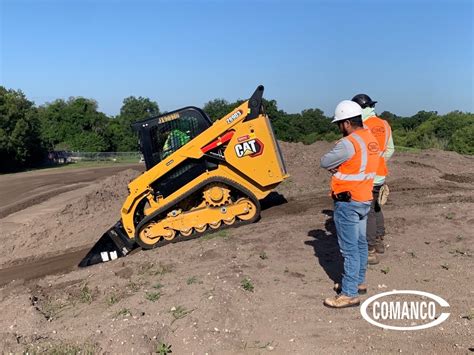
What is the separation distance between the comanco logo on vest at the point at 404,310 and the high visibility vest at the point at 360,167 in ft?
3.64

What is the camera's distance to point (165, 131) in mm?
8391

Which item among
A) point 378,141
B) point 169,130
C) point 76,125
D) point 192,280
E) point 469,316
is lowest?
point 469,316

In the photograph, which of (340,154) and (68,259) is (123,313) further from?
Result: (68,259)

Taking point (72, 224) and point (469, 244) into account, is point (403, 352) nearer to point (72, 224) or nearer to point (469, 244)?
point (469, 244)

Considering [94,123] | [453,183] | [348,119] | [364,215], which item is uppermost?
[94,123]

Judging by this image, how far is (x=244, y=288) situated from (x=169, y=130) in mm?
4041

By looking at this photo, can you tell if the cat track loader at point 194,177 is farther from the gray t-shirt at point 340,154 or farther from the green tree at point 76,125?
the green tree at point 76,125

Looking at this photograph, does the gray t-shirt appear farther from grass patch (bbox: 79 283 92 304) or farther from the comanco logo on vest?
grass patch (bbox: 79 283 92 304)

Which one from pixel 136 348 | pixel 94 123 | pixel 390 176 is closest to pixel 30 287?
pixel 136 348

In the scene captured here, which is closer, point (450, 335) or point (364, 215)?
point (450, 335)

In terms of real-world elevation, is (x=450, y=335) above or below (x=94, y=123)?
below

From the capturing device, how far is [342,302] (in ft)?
15.0

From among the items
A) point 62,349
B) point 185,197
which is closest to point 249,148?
point 185,197

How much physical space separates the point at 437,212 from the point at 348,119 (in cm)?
435
